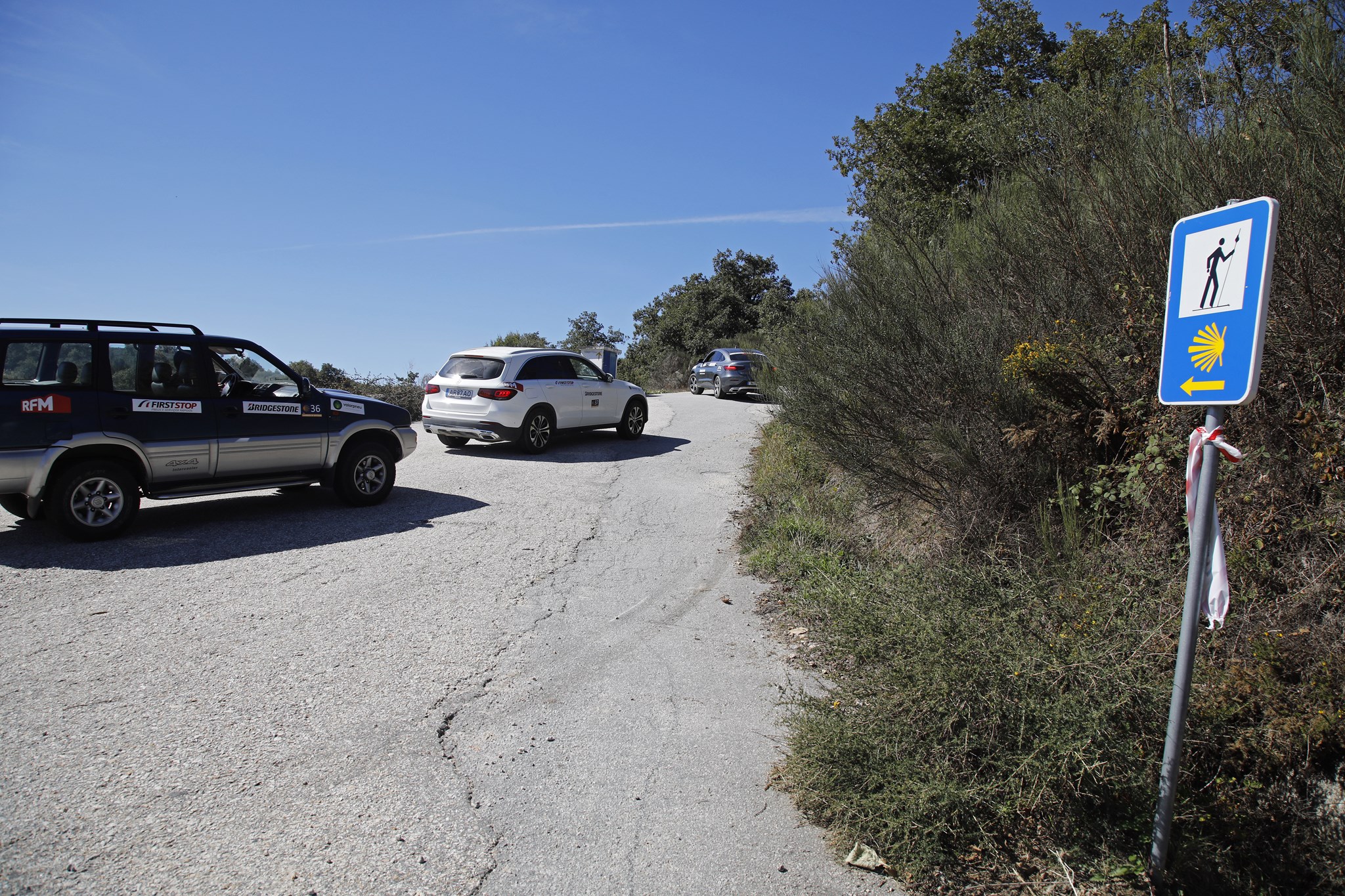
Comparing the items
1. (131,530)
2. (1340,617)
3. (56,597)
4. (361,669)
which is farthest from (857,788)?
(131,530)

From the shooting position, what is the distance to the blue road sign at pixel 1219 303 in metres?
2.69

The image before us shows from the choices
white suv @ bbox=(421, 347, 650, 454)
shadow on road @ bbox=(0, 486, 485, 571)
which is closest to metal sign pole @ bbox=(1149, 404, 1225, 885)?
shadow on road @ bbox=(0, 486, 485, 571)

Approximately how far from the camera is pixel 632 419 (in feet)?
51.0

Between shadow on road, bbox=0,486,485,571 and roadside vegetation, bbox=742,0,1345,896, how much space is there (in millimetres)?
3947

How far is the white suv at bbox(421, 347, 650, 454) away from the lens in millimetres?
12883

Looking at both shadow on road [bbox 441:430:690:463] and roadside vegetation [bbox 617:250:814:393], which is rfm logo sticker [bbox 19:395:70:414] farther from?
roadside vegetation [bbox 617:250:814:393]

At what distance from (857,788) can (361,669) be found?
119 inches

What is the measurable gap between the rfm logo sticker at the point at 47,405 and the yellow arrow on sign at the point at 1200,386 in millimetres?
8233

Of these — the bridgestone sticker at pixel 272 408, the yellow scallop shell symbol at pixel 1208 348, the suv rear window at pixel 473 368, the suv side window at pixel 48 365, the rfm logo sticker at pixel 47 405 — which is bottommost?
the rfm logo sticker at pixel 47 405

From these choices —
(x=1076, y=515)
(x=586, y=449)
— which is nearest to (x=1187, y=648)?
(x=1076, y=515)

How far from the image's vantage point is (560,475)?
1158 centimetres

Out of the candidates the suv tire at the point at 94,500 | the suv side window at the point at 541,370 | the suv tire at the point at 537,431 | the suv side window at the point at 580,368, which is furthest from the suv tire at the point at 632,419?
the suv tire at the point at 94,500

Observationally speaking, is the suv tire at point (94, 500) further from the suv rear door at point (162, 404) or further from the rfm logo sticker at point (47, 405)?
the rfm logo sticker at point (47, 405)

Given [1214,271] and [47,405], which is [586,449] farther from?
[1214,271]
